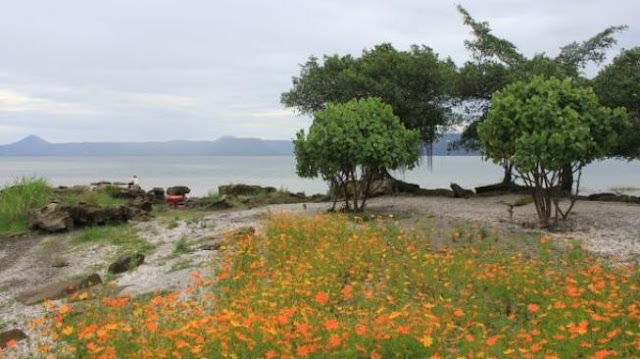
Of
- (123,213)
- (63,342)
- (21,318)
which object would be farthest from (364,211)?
(63,342)

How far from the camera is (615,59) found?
27797 millimetres

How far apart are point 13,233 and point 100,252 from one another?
17.1ft

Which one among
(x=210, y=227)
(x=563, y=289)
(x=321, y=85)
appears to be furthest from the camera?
(x=321, y=85)

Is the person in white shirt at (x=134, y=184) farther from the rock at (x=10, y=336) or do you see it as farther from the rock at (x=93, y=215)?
the rock at (x=10, y=336)

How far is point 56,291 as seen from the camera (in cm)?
1230

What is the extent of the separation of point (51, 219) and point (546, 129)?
52.5ft

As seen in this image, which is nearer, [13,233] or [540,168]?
[540,168]

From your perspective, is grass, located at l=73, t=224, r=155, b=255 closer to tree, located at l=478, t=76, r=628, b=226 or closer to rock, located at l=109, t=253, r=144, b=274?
rock, located at l=109, t=253, r=144, b=274

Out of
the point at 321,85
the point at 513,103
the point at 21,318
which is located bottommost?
the point at 21,318

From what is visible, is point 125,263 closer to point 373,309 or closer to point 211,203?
point 373,309

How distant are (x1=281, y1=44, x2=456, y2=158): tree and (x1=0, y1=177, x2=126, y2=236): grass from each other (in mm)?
12790

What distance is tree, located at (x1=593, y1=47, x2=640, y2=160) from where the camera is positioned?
26.3 meters

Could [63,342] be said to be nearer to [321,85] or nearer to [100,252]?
[100,252]

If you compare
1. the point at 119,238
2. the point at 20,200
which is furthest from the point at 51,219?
the point at 119,238
